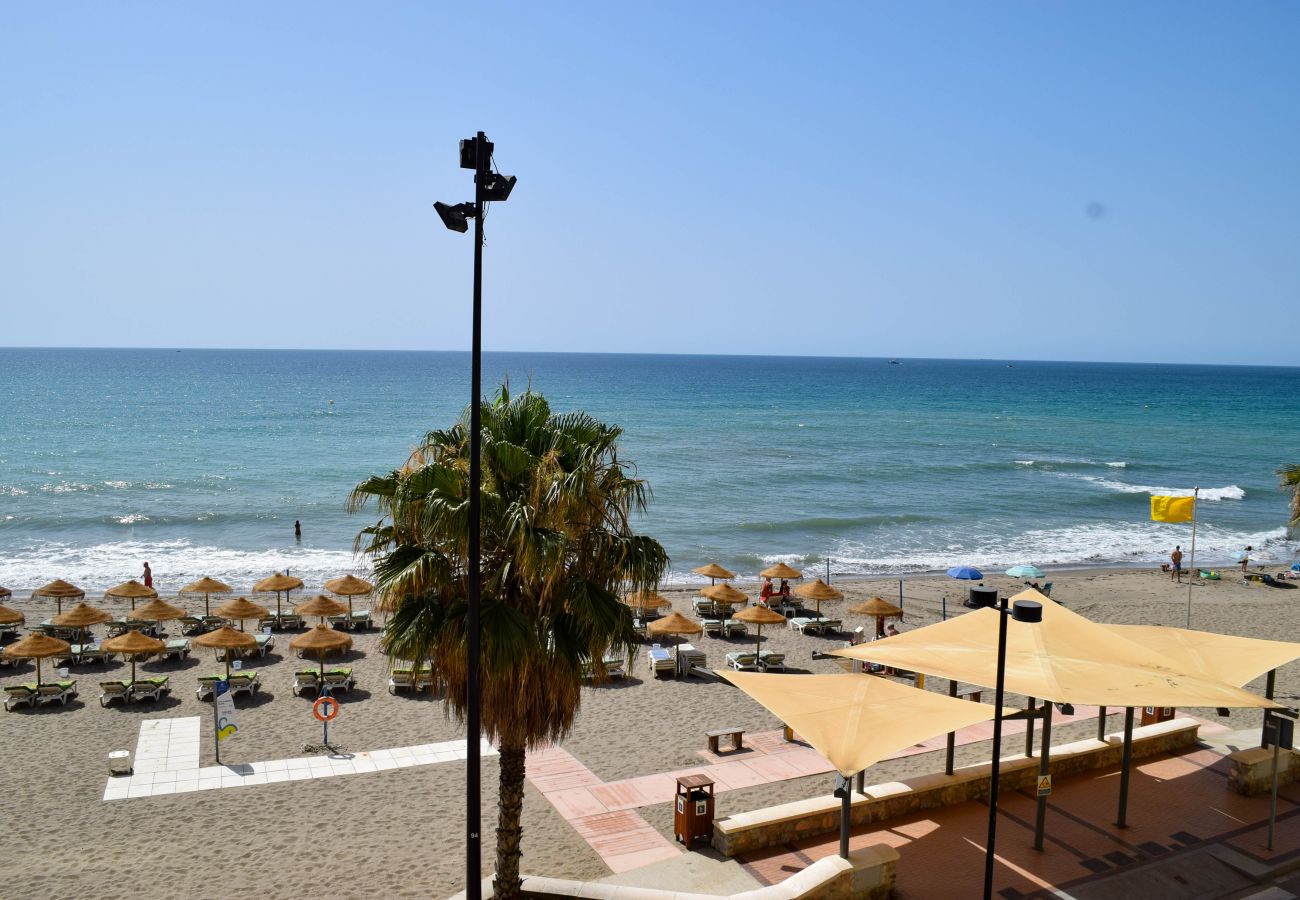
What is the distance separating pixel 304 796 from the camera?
14359mm

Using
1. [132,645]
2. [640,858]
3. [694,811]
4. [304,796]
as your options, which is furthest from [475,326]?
[132,645]

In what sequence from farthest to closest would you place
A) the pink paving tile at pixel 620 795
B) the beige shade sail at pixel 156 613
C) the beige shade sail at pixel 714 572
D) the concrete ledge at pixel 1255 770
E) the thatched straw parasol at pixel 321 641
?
the beige shade sail at pixel 714 572 < the beige shade sail at pixel 156 613 < the thatched straw parasol at pixel 321 641 < the pink paving tile at pixel 620 795 < the concrete ledge at pixel 1255 770

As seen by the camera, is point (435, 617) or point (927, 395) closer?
point (435, 617)

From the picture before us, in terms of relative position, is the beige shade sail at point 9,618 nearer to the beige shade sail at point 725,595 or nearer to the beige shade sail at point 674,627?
the beige shade sail at point 674,627

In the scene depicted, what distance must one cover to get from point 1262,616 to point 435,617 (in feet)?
96.9

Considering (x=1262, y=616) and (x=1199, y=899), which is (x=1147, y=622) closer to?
(x=1262, y=616)

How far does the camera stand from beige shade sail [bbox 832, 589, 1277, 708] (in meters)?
11.6

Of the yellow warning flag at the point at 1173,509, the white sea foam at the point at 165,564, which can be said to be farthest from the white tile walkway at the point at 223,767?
the yellow warning flag at the point at 1173,509

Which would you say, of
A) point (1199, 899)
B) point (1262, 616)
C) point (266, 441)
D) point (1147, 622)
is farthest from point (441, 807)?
point (266, 441)

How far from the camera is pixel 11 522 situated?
43594 mm

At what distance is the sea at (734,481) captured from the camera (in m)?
39.6

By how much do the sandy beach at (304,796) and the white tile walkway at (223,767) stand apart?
0.27 metres

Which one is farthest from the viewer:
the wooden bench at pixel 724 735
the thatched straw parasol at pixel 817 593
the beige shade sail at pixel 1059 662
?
the thatched straw parasol at pixel 817 593

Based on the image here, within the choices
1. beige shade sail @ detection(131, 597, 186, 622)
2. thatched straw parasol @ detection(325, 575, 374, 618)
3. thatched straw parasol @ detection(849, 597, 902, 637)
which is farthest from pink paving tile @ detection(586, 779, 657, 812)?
beige shade sail @ detection(131, 597, 186, 622)
